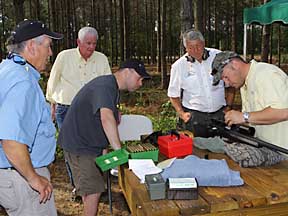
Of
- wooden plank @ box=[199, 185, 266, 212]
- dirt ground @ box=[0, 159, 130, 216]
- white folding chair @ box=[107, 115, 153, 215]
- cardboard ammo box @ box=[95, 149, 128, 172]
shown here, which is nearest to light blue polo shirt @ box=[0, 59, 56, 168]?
cardboard ammo box @ box=[95, 149, 128, 172]

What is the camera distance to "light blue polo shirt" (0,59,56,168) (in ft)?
5.86

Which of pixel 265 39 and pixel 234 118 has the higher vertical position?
pixel 265 39

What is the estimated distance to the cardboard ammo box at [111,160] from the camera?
2061 mm

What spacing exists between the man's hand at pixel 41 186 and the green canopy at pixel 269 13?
4929 millimetres

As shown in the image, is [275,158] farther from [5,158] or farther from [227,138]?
[5,158]

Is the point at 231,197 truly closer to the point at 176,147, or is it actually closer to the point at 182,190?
the point at 182,190

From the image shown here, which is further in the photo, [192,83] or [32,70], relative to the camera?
[192,83]

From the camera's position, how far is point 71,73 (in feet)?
13.3

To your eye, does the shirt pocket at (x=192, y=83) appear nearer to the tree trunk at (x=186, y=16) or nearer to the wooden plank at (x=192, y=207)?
the wooden plank at (x=192, y=207)

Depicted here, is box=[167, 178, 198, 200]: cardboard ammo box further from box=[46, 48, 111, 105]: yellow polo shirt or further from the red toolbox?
box=[46, 48, 111, 105]: yellow polo shirt

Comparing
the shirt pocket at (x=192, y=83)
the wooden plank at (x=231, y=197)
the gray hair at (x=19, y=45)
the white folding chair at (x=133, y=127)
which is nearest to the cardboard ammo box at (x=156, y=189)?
the wooden plank at (x=231, y=197)

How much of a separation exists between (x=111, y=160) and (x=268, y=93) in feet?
3.40

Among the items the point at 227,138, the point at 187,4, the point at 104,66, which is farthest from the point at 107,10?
the point at 227,138

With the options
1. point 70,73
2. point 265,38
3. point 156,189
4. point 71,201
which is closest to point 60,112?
point 70,73
